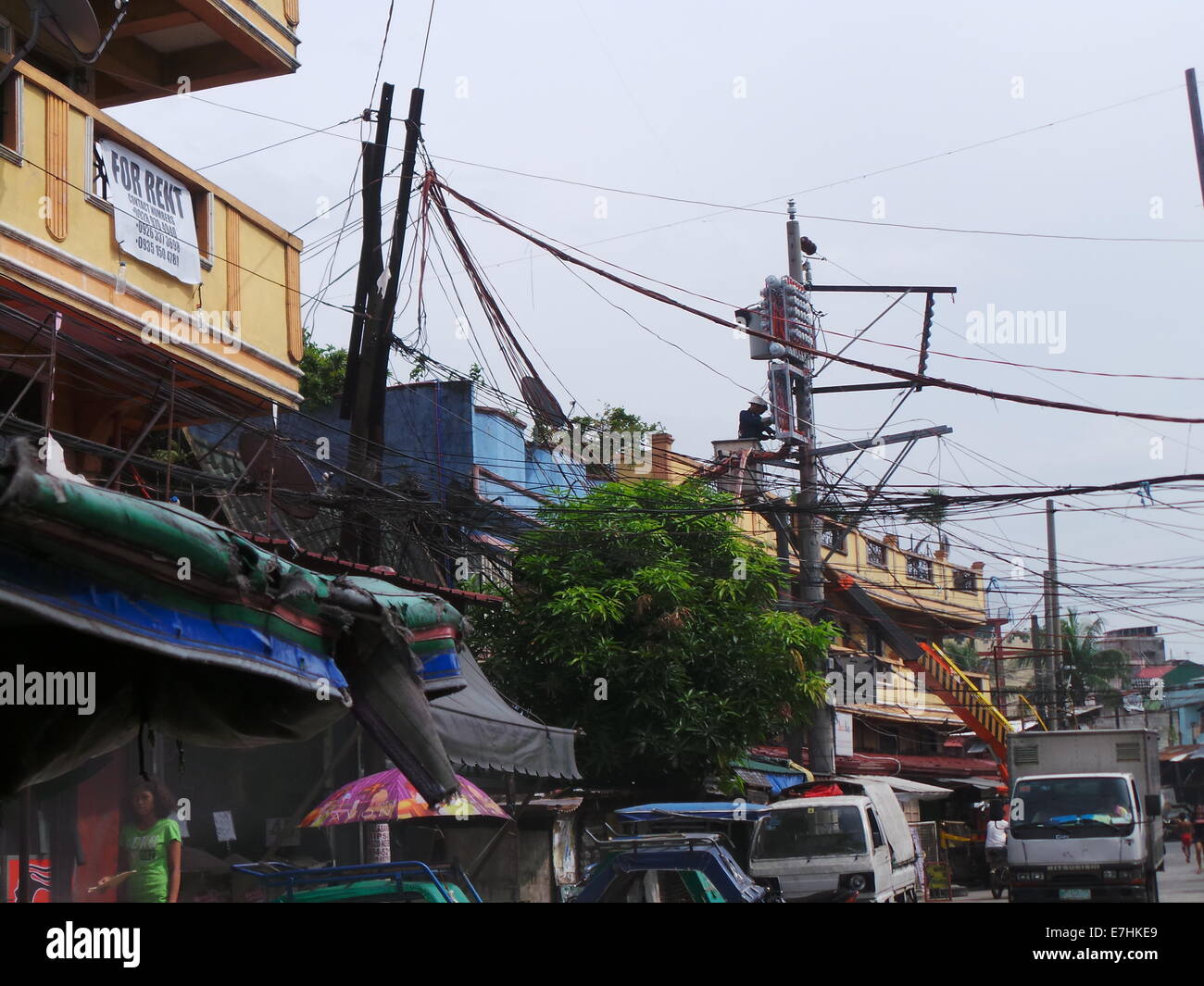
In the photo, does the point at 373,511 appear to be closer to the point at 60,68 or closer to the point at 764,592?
the point at 60,68

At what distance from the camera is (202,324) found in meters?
12.9

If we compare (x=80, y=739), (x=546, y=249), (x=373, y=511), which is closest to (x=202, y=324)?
(x=373, y=511)

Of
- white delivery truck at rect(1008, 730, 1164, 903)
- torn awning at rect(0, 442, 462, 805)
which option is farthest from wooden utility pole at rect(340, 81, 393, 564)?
white delivery truck at rect(1008, 730, 1164, 903)

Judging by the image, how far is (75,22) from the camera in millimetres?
11086

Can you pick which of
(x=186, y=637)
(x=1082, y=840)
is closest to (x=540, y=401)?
(x=1082, y=840)

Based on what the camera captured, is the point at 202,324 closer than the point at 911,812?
Yes

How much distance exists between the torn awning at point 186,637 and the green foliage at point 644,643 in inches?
483

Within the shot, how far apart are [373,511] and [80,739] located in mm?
9049

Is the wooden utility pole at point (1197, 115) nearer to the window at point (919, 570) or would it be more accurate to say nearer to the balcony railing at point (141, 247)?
the balcony railing at point (141, 247)

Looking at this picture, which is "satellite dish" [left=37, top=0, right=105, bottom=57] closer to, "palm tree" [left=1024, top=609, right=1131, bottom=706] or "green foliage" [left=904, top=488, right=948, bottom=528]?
"green foliage" [left=904, top=488, right=948, bottom=528]

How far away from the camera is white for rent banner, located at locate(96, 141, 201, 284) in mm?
11930

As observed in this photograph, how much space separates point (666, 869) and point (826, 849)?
19.1ft

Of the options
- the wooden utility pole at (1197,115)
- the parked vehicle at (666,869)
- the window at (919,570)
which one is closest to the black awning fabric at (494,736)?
the parked vehicle at (666,869)
